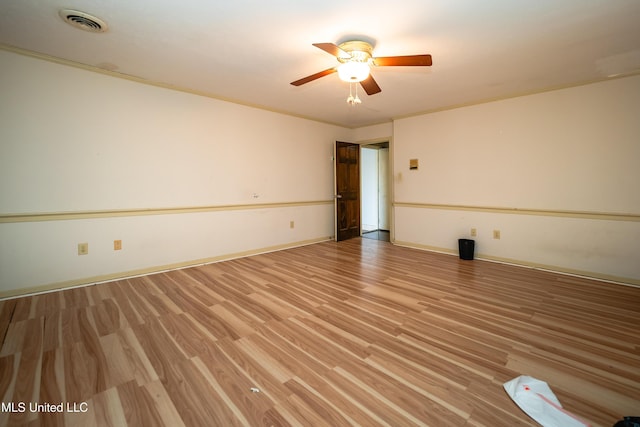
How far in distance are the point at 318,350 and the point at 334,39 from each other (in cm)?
257

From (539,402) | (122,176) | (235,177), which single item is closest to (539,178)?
(539,402)

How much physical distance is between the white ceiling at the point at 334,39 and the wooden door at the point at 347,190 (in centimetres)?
204

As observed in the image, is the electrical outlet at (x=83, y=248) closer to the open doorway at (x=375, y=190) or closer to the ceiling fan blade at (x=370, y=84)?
the ceiling fan blade at (x=370, y=84)

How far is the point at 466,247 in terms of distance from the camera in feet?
14.0

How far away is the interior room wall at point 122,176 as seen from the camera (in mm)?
2766

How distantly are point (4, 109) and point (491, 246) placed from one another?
6.09 m

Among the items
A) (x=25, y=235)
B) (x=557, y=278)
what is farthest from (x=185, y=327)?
(x=557, y=278)

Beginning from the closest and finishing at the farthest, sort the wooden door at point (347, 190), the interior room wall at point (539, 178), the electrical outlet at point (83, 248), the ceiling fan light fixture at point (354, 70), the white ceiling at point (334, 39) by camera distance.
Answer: the white ceiling at point (334, 39) → the ceiling fan light fixture at point (354, 70) → the electrical outlet at point (83, 248) → the interior room wall at point (539, 178) → the wooden door at point (347, 190)

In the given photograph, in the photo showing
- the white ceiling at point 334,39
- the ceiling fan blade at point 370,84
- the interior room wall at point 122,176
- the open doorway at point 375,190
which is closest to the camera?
the white ceiling at point 334,39

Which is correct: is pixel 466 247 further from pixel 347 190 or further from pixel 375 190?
pixel 375 190

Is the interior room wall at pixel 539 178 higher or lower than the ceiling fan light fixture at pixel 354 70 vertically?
lower

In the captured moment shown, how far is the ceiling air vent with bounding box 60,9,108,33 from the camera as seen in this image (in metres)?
2.10

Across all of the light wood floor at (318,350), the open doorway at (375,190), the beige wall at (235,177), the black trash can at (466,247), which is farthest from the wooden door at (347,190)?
the light wood floor at (318,350)

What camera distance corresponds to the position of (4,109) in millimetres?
2656
